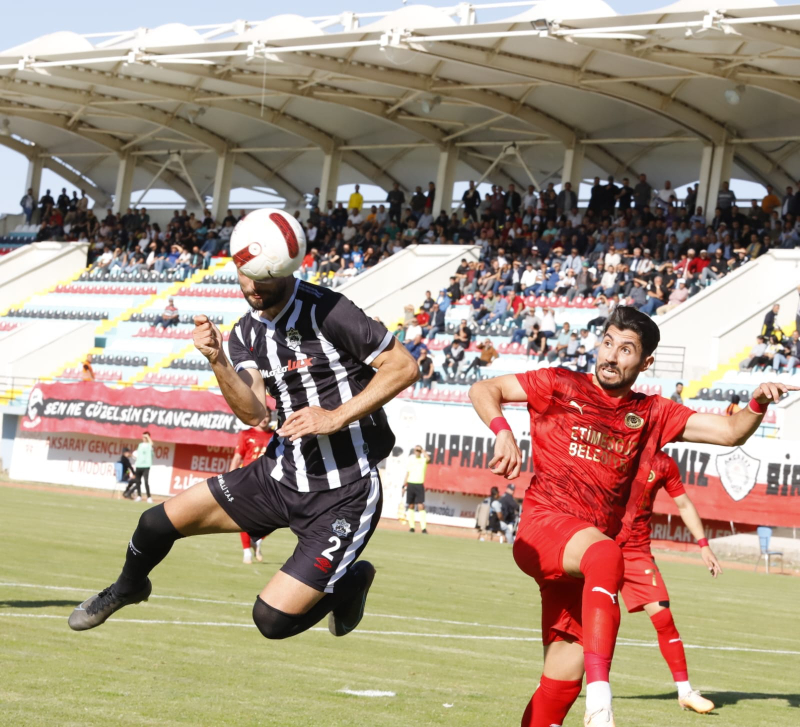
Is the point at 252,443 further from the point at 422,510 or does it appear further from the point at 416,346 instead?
the point at 416,346

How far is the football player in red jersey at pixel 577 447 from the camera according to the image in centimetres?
671

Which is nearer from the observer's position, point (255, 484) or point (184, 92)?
point (255, 484)

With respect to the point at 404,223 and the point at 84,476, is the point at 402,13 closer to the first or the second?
the point at 404,223

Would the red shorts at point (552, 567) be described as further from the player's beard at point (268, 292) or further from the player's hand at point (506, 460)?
the player's beard at point (268, 292)

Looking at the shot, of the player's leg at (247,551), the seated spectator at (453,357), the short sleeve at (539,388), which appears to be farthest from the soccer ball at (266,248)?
the seated spectator at (453,357)

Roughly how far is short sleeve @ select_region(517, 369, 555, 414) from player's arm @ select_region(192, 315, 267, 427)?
4.56 ft

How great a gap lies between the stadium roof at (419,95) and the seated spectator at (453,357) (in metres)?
7.98

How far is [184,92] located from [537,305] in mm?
16201

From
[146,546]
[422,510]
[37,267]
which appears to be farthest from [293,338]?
[37,267]

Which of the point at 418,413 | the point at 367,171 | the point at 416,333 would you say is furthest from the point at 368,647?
the point at 367,171

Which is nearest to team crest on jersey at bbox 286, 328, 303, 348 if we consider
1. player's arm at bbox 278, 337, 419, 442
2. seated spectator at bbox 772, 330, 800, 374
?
player's arm at bbox 278, 337, 419, 442

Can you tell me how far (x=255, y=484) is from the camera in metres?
7.00

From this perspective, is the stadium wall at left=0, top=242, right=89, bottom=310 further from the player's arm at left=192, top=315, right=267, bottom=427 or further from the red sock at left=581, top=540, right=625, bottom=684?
the red sock at left=581, top=540, right=625, bottom=684

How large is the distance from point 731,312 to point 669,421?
89.7ft
